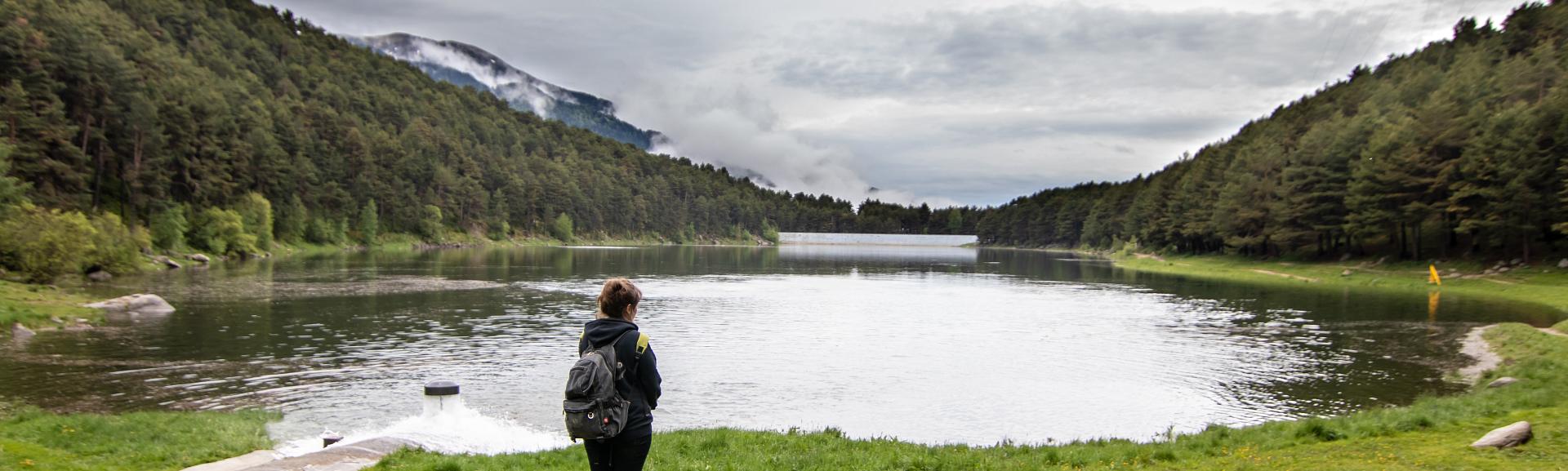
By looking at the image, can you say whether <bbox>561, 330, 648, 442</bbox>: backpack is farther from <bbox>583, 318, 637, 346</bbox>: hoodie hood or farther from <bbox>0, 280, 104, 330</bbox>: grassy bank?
<bbox>0, 280, 104, 330</bbox>: grassy bank

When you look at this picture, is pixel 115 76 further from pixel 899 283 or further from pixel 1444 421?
pixel 1444 421

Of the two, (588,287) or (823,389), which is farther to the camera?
(588,287)

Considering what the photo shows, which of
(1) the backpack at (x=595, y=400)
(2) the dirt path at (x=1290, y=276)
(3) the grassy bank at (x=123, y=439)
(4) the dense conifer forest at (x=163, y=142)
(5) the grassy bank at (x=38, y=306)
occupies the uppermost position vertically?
(4) the dense conifer forest at (x=163, y=142)

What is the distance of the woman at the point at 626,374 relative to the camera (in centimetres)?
782

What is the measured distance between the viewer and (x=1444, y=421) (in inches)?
682

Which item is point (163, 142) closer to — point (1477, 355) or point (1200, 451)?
point (1200, 451)

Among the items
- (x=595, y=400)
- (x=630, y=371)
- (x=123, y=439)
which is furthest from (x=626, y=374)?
Result: (x=123, y=439)

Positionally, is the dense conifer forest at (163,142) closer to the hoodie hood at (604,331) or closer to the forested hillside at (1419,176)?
the hoodie hood at (604,331)

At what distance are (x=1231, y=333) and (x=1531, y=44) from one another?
147497mm

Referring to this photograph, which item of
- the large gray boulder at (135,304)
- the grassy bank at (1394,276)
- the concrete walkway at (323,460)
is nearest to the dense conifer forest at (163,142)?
the large gray boulder at (135,304)

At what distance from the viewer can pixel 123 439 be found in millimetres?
16688

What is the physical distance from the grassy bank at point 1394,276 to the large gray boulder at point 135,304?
7245cm

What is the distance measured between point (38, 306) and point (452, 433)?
28.3 metres

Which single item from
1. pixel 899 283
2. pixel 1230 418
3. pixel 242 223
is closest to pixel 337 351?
pixel 1230 418
